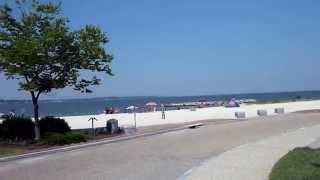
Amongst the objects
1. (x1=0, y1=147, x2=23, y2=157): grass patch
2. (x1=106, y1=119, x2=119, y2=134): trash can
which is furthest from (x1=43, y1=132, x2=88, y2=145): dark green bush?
(x1=106, y1=119, x2=119, y2=134): trash can

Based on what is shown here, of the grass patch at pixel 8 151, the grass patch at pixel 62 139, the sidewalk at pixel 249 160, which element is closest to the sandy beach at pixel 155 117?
the grass patch at pixel 62 139

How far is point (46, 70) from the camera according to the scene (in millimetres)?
22719

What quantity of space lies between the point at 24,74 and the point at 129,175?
385 inches

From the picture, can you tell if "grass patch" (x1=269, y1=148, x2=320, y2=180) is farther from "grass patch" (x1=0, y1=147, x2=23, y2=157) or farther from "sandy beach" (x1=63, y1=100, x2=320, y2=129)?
"sandy beach" (x1=63, y1=100, x2=320, y2=129)

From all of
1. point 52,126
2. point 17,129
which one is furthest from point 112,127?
point 17,129

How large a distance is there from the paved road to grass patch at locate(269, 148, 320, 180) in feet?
7.17

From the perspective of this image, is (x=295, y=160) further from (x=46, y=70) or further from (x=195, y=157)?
(x=46, y=70)

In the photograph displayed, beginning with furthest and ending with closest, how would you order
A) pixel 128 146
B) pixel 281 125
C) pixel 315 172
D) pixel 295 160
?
pixel 281 125
pixel 128 146
pixel 295 160
pixel 315 172

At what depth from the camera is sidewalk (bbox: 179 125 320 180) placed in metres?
12.8

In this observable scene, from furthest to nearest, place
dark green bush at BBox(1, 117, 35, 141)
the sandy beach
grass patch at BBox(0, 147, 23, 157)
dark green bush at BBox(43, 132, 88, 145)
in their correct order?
the sandy beach
dark green bush at BBox(1, 117, 35, 141)
dark green bush at BBox(43, 132, 88, 145)
grass patch at BBox(0, 147, 23, 157)

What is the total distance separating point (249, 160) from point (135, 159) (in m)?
3.05

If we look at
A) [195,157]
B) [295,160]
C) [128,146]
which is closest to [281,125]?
[128,146]

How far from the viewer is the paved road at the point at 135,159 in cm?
1387

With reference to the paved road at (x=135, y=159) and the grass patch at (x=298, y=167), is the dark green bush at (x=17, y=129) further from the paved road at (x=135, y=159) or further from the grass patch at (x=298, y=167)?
the grass patch at (x=298, y=167)
